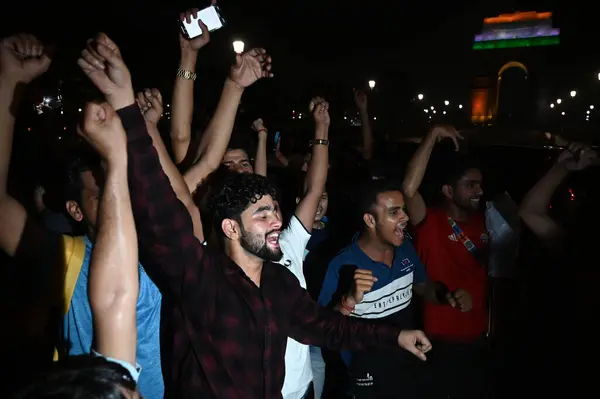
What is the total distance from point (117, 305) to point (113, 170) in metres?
0.46

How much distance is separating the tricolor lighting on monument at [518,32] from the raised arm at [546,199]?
8610 centimetres

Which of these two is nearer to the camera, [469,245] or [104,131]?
[104,131]

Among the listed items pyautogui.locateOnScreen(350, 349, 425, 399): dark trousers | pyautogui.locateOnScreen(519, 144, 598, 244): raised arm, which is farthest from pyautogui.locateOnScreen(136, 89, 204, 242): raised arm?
pyautogui.locateOnScreen(519, 144, 598, 244): raised arm

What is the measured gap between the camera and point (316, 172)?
3654mm

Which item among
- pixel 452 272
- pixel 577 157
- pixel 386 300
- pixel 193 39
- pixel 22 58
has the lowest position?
pixel 386 300

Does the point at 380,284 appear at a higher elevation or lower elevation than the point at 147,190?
lower

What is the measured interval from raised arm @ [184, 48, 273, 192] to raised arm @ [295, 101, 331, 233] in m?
0.70

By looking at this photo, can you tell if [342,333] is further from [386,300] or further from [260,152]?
[260,152]

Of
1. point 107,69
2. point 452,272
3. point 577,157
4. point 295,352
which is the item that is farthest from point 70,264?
point 577,157

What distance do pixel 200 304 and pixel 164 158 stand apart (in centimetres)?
80

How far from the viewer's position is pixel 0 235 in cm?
217

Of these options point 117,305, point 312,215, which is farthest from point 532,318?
→ point 117,305

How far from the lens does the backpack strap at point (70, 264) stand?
89.5 inches

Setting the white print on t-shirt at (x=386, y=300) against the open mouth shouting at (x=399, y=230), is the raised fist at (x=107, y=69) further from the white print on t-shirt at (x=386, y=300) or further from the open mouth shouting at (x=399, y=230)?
the open mouth shouting at (x=399, y=230)
